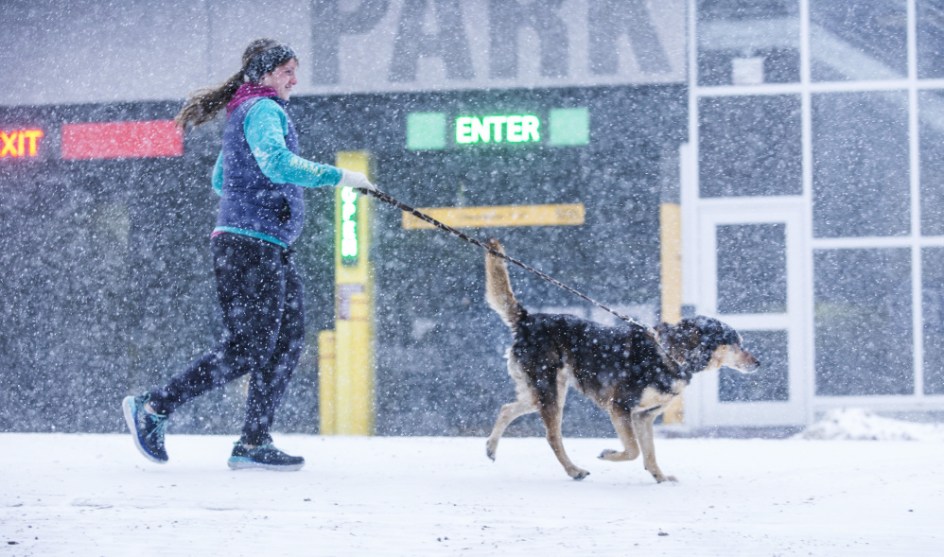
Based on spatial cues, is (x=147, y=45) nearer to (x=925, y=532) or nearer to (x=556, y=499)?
(x=556, y=499)

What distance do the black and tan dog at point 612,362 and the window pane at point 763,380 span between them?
3740mm

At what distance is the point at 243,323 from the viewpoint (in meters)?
4.80

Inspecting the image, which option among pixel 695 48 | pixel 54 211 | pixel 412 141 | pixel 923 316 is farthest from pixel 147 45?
pixel 923 316

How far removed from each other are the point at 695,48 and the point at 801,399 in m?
3.34

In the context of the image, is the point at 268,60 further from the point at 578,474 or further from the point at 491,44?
the point at 491,44

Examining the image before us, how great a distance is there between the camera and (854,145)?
9344 millimetres

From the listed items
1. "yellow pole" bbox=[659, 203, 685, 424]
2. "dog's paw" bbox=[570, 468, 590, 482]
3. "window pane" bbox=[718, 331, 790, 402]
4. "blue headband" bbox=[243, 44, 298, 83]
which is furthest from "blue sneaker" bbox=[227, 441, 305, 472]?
"window pane" bbox=[718, 331, 790, 402]

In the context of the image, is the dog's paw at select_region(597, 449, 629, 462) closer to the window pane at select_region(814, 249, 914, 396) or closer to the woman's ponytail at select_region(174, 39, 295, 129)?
the woman's ponytail at select_region(174, 39, 295, 129)

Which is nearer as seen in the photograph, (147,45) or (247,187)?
(247,187)

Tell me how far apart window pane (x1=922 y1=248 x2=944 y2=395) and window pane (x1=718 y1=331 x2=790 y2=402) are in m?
1.28

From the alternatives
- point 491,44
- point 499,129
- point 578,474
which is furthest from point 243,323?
point 491,44

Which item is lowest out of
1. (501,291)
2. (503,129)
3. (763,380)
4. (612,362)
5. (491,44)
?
(763,380)

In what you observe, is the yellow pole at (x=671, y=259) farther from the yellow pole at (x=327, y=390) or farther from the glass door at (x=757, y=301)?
the yellow pole at (x=327, y=390)

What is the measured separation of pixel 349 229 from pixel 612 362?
448cm
